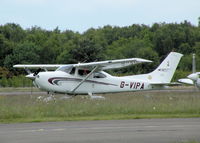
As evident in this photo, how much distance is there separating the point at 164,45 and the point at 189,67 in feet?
61.9

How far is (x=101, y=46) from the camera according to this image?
9744 cm

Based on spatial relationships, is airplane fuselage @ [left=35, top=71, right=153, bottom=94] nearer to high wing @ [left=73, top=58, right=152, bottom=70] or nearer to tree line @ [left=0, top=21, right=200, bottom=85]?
high wing @ [left=73, top=58, right=152, bottom=70]

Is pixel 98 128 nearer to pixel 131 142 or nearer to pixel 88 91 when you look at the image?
pixel 131 142

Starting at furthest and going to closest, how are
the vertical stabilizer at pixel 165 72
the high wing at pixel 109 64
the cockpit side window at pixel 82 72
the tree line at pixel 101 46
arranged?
the tree line at pixel 101 46
the vertical stabilizer at pixel 165 72
the cockpit side window at pixel 82 72
the high wing at pixel 109 64

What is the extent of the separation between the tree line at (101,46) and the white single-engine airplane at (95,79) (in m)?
38.4

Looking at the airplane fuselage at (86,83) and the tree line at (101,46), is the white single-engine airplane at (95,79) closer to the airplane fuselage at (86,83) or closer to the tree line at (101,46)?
the airplane fuselage at (86,83)

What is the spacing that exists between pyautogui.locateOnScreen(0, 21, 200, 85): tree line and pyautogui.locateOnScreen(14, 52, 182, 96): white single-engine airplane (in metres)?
38.4

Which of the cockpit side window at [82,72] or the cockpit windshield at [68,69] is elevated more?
the cockpit windshield at [68,69]

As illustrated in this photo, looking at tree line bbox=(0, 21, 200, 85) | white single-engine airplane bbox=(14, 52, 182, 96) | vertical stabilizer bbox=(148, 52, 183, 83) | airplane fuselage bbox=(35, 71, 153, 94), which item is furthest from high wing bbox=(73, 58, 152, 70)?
tree line bbox=(0, 21, 200, 85)

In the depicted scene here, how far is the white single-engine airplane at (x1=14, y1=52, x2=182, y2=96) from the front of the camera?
107ft

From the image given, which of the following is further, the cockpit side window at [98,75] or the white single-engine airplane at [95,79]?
the cockpit side window at [98,75]

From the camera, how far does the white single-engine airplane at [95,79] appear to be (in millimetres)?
32594

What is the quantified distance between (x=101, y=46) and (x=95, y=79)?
63737 mm

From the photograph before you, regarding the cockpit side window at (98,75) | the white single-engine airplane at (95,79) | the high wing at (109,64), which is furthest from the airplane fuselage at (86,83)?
the high wing at (109,64)
